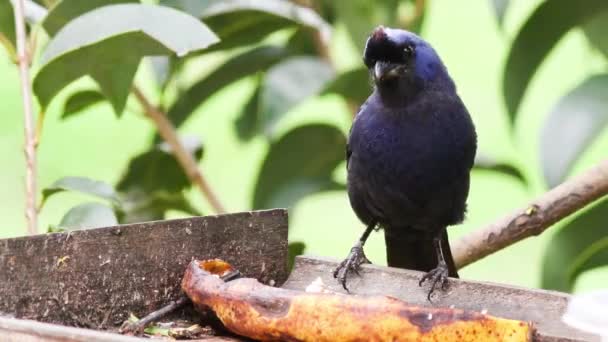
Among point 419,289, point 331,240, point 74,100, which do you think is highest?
point 74,100

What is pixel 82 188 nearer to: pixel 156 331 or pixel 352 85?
pixel 156 331

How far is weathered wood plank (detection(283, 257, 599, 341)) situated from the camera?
2191mm

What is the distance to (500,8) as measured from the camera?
3.06 m

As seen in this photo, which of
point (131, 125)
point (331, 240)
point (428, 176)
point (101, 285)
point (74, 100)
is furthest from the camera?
point (131, 125)

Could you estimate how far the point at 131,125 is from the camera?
8148mm

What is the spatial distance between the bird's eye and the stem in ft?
2.30

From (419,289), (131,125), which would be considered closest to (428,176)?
(419,289)

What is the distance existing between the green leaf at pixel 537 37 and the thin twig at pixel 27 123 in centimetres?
130

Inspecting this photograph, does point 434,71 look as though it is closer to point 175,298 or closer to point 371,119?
point 371,119

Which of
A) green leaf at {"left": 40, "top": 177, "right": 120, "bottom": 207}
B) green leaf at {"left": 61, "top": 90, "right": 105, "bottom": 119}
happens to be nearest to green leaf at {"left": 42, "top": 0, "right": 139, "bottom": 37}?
green leaf at {"left": 40, "top": 177, "right": 120, "bottom": 207}

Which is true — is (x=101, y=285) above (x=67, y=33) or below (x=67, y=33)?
below

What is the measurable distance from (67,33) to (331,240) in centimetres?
469

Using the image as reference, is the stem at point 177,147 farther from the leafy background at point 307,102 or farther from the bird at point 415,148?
the bird at point 415,148

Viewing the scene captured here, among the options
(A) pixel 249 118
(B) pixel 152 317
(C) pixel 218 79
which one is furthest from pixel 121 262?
(A) pixel 249 118
